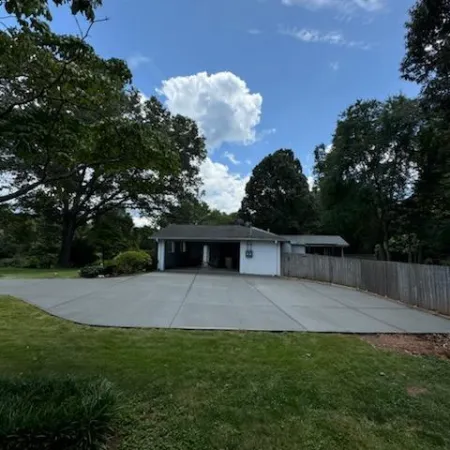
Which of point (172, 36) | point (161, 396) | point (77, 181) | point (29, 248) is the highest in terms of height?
point (172, 36)

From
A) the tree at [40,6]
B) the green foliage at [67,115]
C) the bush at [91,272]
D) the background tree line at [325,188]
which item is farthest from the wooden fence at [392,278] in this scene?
the bush at [91,272]

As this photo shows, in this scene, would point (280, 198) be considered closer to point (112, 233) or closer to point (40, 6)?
point (112, 233)

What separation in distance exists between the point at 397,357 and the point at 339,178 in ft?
73.4

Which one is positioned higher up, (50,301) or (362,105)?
(362,105)

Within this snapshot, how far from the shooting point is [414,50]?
10570 millimetres

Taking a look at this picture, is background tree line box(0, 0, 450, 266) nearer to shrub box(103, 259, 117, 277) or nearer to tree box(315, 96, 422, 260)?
tree box(315, 96, 422, 260)

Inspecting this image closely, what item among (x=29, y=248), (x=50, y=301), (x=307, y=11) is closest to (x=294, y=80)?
(x=307, y=11)

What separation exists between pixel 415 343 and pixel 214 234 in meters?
17.6

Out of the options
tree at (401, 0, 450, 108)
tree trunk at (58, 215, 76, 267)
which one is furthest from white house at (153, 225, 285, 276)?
tree at (401, 0, 450, 108)

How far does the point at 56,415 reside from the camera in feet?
9.28

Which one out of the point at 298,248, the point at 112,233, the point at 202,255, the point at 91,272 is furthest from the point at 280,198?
the point at 91,272

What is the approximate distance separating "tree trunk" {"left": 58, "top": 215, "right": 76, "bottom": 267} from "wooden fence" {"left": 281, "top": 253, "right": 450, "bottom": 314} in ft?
58.1

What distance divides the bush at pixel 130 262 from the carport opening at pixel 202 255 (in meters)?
3.33

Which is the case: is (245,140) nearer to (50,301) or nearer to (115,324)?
(50,301)
